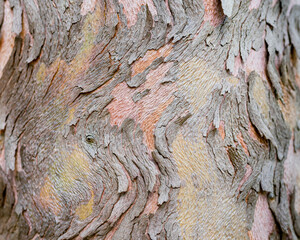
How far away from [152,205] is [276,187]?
29cm

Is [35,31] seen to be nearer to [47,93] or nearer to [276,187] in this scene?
[47,93]

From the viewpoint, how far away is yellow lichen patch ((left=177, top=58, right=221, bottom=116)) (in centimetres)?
63

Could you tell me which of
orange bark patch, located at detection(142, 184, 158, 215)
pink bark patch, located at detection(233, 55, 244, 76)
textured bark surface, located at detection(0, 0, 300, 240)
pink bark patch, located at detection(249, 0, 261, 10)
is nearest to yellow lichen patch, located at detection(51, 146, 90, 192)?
textured bark surface, located at detection(0, 0, 300, 240)

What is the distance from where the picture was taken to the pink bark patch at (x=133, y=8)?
620mm

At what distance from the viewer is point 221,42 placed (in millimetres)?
651

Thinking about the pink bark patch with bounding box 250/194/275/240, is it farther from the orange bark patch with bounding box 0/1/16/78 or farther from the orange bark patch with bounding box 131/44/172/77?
the orange bark patch with bounding box 0/1/16/78

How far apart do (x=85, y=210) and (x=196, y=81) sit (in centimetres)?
34

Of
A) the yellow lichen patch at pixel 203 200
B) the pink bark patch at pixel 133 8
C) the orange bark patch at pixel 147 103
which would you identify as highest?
the pink bark patch at pixel 133 8

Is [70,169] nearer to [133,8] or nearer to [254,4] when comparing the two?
[133,8]

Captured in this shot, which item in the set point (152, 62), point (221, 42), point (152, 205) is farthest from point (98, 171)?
point (221, 42)

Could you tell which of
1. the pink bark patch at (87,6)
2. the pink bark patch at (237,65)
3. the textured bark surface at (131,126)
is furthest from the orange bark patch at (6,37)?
the pink bark patch at (237,65)

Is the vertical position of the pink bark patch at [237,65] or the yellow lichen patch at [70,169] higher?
the pink bark patch at [237,65]

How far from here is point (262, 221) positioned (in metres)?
0.66

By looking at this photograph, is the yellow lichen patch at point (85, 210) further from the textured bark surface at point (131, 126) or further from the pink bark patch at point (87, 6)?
the pink bark patch at point (87, 6)
